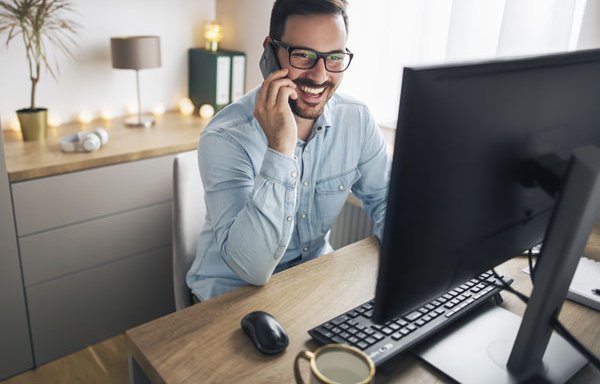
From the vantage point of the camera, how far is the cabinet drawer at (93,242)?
6.07 ft

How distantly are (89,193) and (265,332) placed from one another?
4.25 feet

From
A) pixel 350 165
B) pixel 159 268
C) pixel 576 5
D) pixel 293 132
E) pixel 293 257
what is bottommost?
pixel 159 268

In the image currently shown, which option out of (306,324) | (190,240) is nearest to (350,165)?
(190,240)

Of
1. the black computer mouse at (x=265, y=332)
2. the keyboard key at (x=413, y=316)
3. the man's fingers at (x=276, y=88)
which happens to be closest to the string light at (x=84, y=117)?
the man's fingers at (x=276, y=88)

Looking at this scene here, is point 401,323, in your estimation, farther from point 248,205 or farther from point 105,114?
point 105,114

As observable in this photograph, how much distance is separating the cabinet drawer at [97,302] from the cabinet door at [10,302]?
36 millimetres

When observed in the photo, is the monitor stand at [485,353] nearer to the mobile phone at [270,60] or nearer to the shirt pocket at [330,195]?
the shirt pocket at [330,195]

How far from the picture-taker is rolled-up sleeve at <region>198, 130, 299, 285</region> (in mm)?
1047

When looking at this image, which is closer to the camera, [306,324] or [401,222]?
[401,222]

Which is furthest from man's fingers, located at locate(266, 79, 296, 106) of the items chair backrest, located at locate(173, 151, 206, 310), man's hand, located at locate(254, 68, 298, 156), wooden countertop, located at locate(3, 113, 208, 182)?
wooden countertop, located at locate(3, 113, 208, 182)

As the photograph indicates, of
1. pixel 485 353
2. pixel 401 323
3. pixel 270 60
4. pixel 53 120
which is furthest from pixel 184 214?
pixel 53 120

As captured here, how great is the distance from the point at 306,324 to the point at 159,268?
1.42 meters

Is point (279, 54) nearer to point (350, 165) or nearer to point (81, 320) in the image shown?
point (350, 165)

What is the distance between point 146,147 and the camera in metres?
2.03
